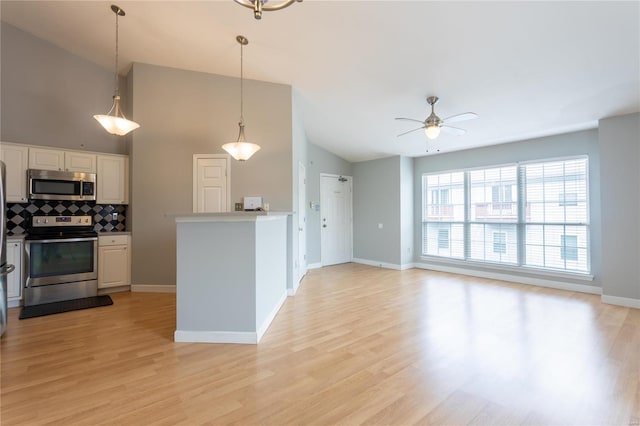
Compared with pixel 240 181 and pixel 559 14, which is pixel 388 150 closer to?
pixel 240 181

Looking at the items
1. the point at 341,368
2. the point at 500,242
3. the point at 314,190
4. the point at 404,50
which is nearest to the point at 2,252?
the point at 341,368

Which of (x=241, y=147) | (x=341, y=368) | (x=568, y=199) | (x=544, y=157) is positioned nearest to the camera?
(x=341, y=368)

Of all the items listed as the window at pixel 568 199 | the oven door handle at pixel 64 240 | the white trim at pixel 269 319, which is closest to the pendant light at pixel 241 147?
the white trim at pixel 269 319

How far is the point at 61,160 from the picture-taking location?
14.2 ft

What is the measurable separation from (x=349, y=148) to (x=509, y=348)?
4.87 meters

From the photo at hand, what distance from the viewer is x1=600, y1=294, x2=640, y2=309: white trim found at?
3.93 metres

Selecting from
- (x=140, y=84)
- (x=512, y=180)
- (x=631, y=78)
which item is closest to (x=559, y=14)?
(x=631, y=78)

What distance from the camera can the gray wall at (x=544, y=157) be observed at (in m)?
4.55

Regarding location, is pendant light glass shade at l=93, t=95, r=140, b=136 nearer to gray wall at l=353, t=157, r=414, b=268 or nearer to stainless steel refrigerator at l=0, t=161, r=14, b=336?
stainless steel refrigerator at l=0, t=161, r=14, b=336

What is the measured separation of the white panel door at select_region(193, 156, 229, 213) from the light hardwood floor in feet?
5.38

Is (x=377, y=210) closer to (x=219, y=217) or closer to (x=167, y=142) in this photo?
(x=167, y=142)

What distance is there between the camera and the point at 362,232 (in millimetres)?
7445

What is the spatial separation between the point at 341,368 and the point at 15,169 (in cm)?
494

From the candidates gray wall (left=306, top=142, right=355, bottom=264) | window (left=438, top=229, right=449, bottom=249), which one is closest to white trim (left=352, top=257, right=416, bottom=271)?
window (left=438, top=229, right=449, bottom=249)
